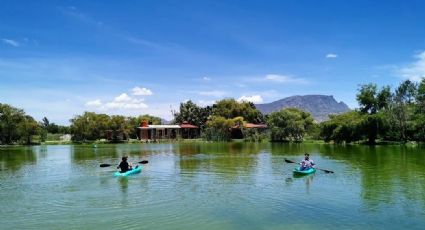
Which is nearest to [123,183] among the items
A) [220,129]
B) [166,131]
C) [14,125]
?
[14,125]

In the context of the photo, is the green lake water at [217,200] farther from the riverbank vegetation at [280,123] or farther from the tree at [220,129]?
the tree at [220,129]

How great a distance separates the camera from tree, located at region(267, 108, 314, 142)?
99.2 meters

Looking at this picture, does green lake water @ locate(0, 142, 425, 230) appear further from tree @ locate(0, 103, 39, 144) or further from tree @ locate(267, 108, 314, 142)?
tree @ locate(0, 103, 39, 144)

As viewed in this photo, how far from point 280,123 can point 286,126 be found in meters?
1.79

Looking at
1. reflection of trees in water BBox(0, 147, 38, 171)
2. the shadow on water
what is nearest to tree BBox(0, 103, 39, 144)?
reflection of trees in water BBox(0, 147, 38, 171)

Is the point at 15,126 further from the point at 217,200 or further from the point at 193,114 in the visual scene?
the point at 217,200

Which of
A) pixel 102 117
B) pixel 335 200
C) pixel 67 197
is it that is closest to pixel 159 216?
pixel 67 197

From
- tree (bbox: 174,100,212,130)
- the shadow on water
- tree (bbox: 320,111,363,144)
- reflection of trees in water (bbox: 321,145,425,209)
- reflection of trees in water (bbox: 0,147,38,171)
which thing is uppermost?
tree (bbox: 174,100,212,130)

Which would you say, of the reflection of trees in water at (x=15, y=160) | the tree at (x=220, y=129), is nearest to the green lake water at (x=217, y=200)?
the reflection of trees in water at (x=15, y=160)

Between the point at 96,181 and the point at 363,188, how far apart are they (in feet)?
55.2

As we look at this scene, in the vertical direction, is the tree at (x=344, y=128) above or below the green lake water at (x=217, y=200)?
above

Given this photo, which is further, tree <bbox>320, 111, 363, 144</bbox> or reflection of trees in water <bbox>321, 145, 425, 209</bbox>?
tree <bbox>320, 111, 363, 144</bbox>

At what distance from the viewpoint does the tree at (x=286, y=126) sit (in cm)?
9919

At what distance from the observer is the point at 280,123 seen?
101 m
